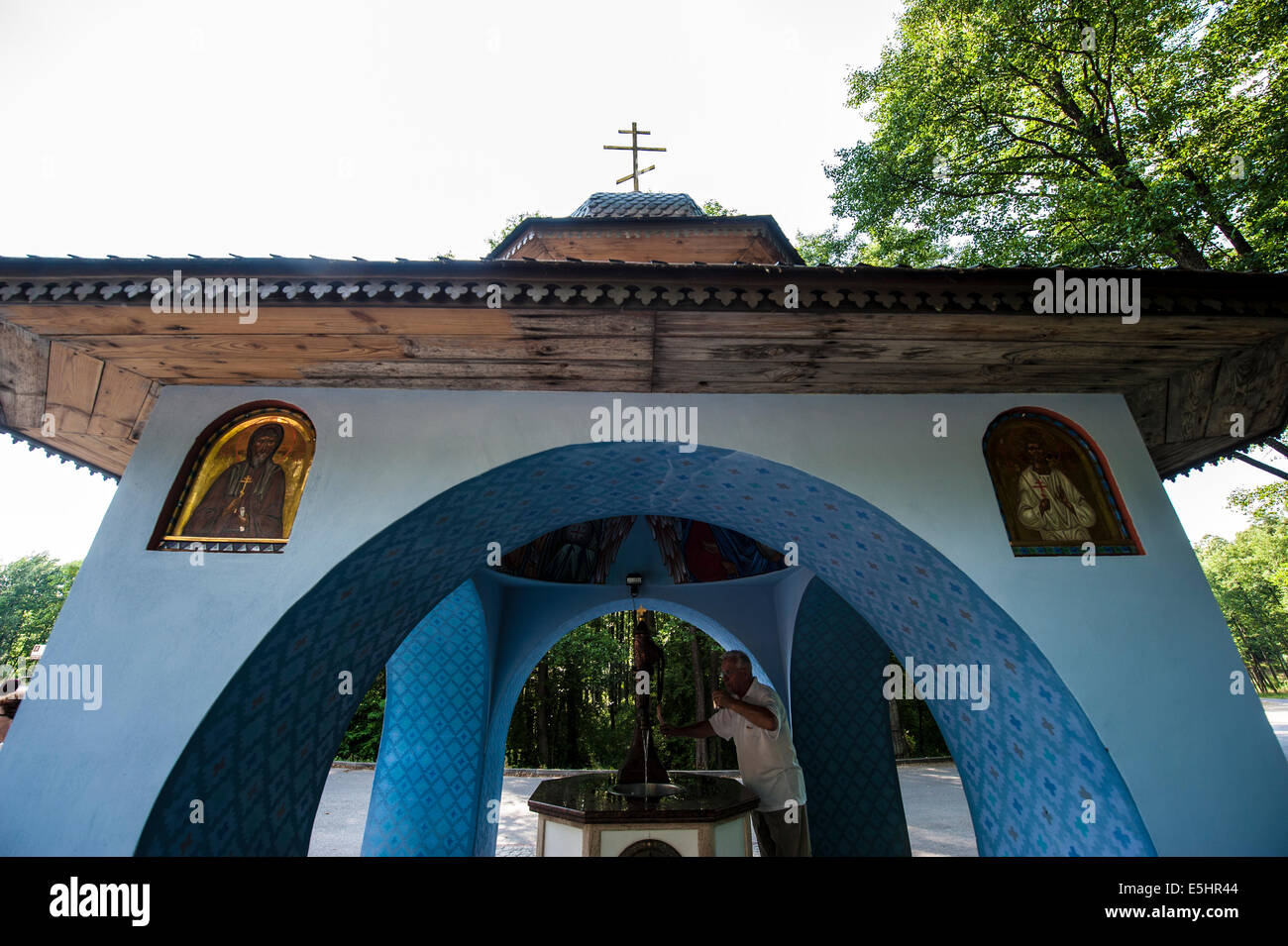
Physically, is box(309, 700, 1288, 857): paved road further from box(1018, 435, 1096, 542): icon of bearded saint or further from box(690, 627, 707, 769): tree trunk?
box(690, 627, 707, 769): tree trunk

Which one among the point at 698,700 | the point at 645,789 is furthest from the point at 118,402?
the point at 698,700

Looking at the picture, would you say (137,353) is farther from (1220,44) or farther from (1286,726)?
(1286,726)

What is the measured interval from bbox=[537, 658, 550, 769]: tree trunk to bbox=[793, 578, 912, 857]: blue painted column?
13866mm

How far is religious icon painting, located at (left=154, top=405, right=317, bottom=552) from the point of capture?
3361mm

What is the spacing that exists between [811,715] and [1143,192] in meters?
6.42

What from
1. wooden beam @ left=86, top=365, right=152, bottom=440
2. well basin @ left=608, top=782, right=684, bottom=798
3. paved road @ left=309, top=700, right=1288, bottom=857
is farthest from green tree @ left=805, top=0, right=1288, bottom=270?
wooden beam @ left=86, top=365, right=152, bottom=440

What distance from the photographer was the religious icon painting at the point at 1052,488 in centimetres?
344

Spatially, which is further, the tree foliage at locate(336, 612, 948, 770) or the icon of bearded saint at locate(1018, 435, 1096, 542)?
the tree foliage at locate(336, 612, 948, 770)

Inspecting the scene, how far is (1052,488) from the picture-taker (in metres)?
3.60

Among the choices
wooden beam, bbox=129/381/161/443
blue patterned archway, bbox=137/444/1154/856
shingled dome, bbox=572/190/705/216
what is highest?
shingled dome, bbox=572/190/705/216

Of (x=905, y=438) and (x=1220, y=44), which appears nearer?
(x=905, y=438)

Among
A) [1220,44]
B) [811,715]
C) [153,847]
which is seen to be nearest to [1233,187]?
[1220,44]

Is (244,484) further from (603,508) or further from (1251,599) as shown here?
(1251,599)
